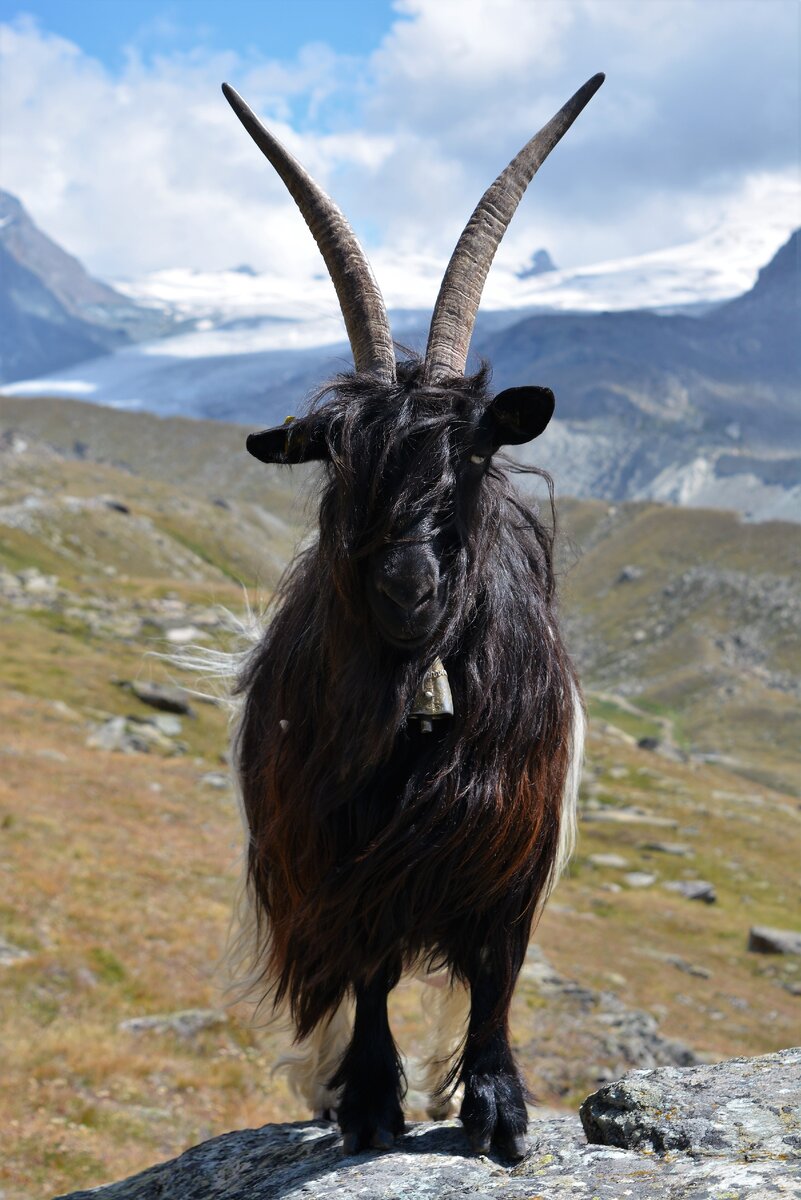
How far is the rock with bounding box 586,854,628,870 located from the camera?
38812mm

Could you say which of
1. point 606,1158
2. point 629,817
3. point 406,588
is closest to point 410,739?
point 406,588

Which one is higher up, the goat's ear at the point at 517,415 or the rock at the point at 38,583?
the goat's ear at the point at 517,415

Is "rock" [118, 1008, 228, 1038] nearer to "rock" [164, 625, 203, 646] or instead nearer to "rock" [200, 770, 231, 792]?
"rock" [200, 770, 231, 792]

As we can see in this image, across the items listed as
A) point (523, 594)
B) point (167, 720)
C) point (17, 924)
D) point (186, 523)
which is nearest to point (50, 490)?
point (186, 523)

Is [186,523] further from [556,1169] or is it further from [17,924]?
[556,1169]

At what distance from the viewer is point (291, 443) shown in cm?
519

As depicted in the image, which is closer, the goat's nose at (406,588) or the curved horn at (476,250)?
the goat's nose at (406,588)

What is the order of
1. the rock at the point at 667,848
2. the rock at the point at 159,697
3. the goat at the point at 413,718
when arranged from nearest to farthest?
the goat at the point at 413,718
the rock at the point at 667,848
the rock at the point at 159,697

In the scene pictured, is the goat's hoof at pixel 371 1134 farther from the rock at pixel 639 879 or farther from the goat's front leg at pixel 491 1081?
the rock at pixel 639 879

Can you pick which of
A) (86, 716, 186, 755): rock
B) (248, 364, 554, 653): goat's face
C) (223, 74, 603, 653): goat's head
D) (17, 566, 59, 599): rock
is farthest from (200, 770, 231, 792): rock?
(17, 566, 59, 599): rock

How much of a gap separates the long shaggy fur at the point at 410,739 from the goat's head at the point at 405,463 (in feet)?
0.04

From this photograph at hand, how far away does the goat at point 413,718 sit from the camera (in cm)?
489

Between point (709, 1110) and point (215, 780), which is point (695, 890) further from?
point (709, 1110)

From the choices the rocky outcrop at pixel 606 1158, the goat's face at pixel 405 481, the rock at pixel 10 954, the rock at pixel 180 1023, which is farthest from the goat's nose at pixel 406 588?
the rock at pixel 10 954
